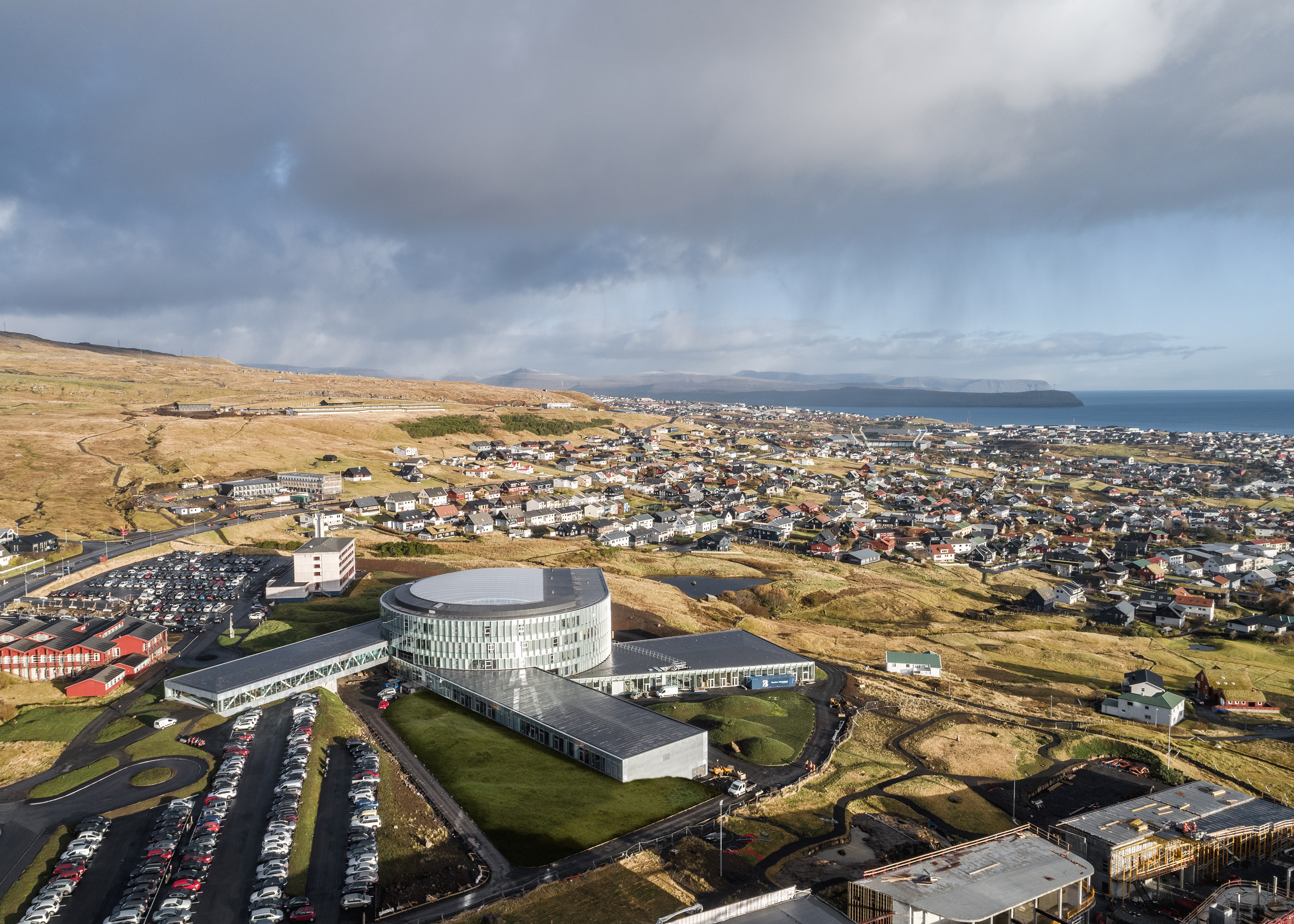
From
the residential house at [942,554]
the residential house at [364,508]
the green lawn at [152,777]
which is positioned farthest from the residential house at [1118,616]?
the residential house at [364,508]

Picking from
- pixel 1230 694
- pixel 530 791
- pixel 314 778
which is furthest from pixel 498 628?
pixel 1230 694

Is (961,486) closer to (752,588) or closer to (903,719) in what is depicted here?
(752,588)

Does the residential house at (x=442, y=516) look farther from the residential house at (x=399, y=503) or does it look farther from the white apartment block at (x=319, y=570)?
the white apartment block at (x=319, y=570)

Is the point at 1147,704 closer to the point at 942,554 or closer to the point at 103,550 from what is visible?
the point at 942,554

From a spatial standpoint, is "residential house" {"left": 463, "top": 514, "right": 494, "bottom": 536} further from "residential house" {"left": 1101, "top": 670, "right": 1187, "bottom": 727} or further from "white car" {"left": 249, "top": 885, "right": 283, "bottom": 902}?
"white car" {"left": 249, "top": 885, "right": 283, "bottom": 902}

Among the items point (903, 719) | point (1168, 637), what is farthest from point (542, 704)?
point (1168, 637)
